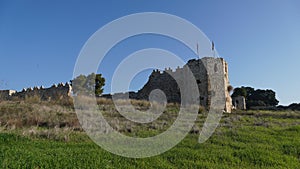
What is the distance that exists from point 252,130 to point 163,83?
18.8m

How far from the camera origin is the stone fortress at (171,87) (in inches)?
1024

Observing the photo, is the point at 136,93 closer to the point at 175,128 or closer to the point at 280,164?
the point at 175,128

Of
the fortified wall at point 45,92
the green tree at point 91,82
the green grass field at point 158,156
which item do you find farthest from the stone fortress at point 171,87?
the green grass field at point 158,156

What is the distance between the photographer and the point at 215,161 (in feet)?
22.0

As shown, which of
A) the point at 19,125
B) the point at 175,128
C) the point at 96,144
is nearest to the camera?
the point at 96,144

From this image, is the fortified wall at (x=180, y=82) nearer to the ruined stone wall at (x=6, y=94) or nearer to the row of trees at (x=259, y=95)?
the ruined stone wall at (x=6, y=94)

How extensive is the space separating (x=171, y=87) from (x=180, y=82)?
1459mm

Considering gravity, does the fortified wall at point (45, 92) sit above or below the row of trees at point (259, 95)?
below

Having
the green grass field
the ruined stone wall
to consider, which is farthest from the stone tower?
Answer: the green grass field

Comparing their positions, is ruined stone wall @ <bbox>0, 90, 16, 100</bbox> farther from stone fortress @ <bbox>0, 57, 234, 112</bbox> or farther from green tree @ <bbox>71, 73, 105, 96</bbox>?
green tree @ <bbox>71, 73, 105, 96</bbox>

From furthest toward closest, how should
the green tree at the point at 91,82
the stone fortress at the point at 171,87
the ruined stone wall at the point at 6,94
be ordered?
1. the green tree at the point at 91,82
2. the stone fortress at the point at 171,87
3. the ruined stone wall at the point at 6,94

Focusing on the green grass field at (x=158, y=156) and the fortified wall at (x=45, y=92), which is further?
the fortified wall at (x=45, y=92)

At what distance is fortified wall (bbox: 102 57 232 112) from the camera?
26680 mm

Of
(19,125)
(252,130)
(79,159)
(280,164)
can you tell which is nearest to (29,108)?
(19,125)
